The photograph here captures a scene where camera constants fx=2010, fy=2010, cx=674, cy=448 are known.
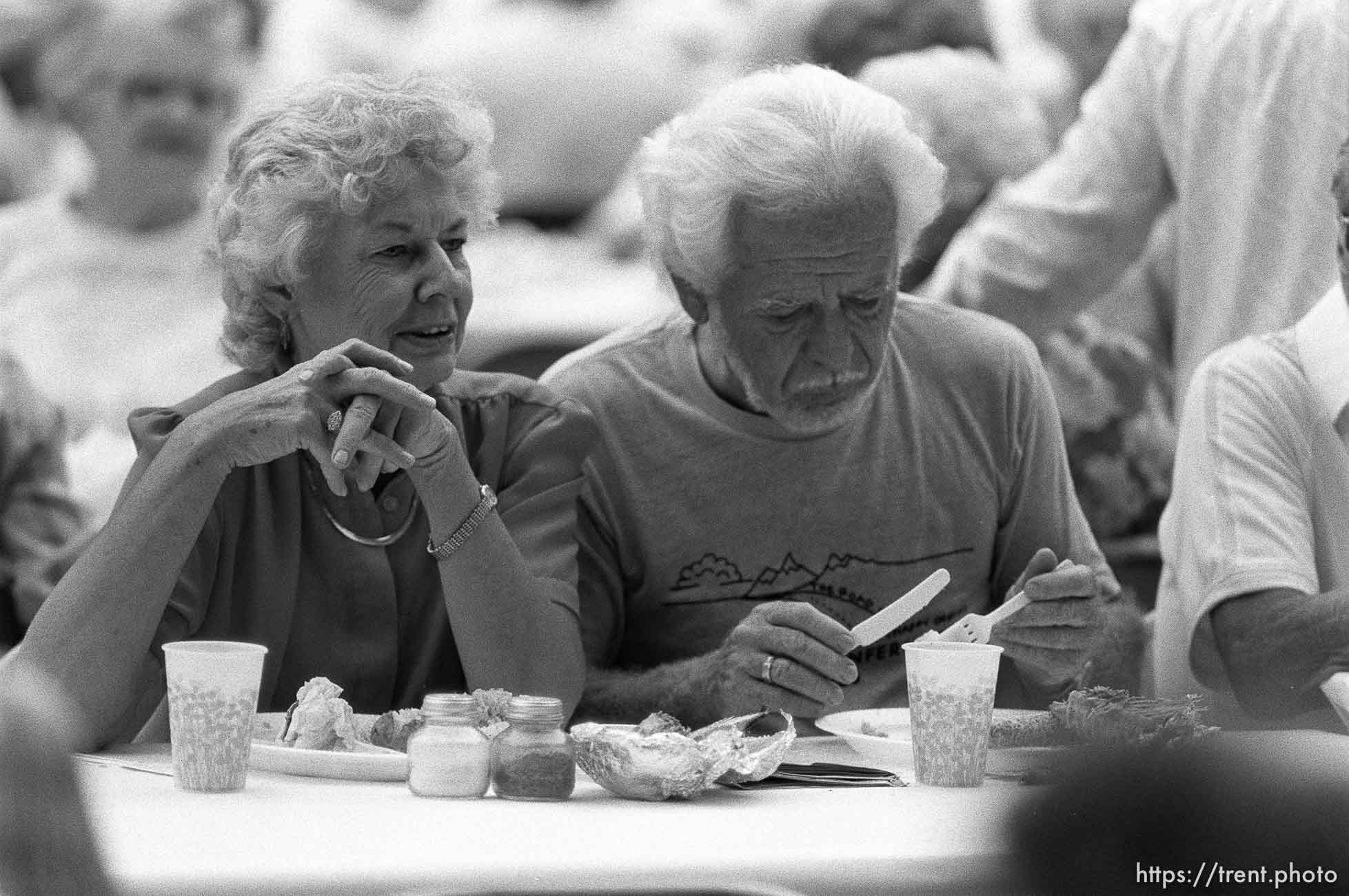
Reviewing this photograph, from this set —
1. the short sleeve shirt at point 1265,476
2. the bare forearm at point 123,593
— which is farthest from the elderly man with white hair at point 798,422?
the bare forearm at point 123,593

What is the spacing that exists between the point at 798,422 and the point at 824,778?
719 mm

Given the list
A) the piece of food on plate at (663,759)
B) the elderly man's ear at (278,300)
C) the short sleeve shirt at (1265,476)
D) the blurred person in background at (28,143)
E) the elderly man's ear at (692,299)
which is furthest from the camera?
the blurred person in background at (28,143)

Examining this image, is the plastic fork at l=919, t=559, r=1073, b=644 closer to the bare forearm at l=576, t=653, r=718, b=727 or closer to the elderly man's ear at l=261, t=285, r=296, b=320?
the bare forearm at l=576, t=653, r=718, b=727

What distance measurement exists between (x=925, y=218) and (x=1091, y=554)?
1.73 feet

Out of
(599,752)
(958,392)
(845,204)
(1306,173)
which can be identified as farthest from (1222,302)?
(599,752)

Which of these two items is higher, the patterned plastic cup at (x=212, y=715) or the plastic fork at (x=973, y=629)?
the patterned plastic cup at (x=212, y=715)

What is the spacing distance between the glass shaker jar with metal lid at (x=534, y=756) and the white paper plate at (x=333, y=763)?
138 mm

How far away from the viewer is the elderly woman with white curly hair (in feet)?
7.47

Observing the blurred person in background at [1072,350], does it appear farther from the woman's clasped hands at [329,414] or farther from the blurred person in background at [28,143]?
the blurred person in background at [28,143]

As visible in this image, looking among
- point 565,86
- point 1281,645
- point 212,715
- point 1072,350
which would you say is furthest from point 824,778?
point 565,86

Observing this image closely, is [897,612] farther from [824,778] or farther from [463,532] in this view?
[463,532]

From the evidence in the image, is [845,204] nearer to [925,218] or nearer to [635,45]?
[925,218]

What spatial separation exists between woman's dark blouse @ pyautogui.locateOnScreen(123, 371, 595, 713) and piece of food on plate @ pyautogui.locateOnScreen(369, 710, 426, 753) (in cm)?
26

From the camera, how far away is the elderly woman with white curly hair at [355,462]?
2277 mm
